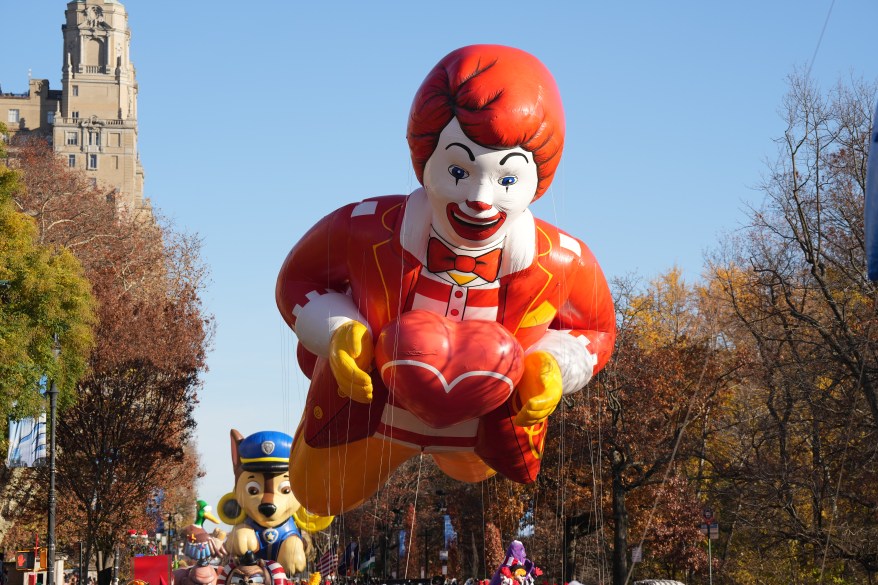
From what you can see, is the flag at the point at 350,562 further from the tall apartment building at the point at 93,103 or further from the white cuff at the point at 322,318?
the tall apartment building at the point at 93,103

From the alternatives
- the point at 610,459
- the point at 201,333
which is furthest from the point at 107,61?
the point at 610,459

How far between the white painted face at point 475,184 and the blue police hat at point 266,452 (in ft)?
36.0

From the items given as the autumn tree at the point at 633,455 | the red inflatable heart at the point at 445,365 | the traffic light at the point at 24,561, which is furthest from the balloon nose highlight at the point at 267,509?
the red inflatable heart at the point at 445,365

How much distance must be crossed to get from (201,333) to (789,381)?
53.8 ft

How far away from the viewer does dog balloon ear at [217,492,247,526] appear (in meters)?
24.9

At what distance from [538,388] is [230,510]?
1204 cm

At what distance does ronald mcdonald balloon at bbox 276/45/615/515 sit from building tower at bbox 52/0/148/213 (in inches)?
3159

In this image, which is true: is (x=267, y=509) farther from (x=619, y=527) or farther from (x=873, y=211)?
(x=873, y=211)

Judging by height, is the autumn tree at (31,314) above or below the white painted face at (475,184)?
above

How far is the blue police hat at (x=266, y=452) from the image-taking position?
24562mm

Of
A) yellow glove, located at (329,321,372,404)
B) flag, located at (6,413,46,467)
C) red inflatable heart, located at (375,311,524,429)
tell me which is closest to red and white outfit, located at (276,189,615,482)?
yellow glove, located at (329,321,372,404)

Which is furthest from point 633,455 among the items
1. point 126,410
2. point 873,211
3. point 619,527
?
point 873,211

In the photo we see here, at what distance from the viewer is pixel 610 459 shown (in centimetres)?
3073

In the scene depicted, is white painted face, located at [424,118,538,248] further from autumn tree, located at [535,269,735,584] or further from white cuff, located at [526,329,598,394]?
autumn tree, located at [535,269,735,584]
